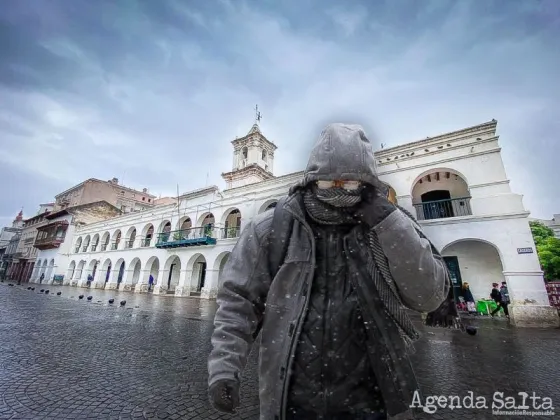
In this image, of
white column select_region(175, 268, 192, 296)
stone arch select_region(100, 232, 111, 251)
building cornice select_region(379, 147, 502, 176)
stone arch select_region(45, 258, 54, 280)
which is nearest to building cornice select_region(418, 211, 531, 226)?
building cornice select_region(379, 147, 502, 176)

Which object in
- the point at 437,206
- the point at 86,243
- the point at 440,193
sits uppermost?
the point at 440,193

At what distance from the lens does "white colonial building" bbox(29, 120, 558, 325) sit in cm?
1002

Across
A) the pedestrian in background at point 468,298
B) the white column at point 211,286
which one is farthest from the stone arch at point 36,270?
the pedestrian in background at point 468,298

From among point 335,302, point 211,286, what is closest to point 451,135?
point 335,302

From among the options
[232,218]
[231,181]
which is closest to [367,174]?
[232,218]

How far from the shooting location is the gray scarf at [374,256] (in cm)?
121

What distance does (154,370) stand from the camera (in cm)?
420

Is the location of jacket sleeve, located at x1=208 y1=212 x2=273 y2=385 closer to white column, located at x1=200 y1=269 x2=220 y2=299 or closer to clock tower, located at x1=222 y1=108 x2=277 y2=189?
white column, located at x1=200 y1=269 x2=220 y2=299

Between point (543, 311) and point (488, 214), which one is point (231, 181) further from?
point (543, 311)

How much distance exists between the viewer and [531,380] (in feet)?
Answer: 13.2

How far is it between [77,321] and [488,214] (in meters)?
15.9

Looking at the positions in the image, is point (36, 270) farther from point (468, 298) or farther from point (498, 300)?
point (498, 300)

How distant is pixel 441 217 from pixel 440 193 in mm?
2075

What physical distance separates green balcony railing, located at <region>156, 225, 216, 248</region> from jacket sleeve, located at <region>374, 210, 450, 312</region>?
18.0 m
